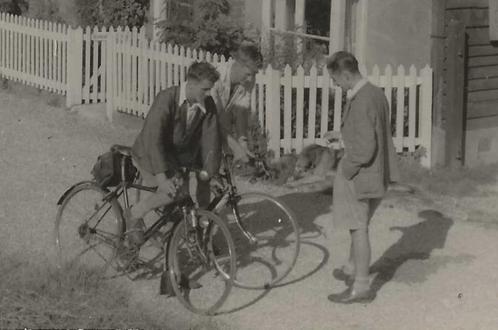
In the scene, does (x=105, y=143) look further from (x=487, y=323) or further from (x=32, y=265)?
(x=487, y=323)

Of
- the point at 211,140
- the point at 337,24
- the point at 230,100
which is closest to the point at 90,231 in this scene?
the point at 211,140

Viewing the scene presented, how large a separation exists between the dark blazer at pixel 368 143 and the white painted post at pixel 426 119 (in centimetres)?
436

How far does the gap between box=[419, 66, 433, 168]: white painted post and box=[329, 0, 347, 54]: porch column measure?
4.21ft

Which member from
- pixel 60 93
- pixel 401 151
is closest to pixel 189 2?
pixel 60 93

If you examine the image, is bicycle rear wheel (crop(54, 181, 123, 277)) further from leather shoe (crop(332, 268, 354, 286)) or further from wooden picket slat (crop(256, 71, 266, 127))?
wooden picket slat (crop(256, 71, 266, 127))

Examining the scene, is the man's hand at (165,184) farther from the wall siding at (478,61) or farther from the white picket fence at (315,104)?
the wall siding at (478,61)

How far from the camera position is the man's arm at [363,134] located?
21.8 feet

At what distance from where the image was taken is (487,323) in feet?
21.7

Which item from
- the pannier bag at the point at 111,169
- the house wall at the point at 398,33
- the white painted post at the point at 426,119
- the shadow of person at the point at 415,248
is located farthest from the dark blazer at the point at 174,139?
the house wall at the point at 398,33

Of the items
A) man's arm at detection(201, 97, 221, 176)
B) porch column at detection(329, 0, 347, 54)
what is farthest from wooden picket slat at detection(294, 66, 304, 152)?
man's arm at detection(201, 97, 221, 176)

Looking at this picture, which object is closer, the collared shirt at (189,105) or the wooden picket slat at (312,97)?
the collared shirt at (189,105)

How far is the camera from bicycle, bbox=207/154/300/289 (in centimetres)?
709

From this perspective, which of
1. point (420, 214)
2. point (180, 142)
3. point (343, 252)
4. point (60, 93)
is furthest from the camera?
point (60, 93)

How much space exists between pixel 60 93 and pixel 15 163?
413 cm
